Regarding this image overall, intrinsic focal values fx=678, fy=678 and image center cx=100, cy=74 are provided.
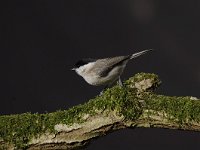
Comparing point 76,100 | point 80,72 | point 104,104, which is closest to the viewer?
point 104,104

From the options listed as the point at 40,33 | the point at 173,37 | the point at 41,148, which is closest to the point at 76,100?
the point at 40,33

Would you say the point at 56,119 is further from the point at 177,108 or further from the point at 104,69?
the point at 104,69

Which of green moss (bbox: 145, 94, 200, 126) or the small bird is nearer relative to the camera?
green moss (bbox: 145, 94, 200, 126)

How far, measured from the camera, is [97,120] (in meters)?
2.79

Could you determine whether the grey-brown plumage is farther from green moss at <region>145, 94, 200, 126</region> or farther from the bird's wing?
green moss at <region>145, 94, 200, 126</region>

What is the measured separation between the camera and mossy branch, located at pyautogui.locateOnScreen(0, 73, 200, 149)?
2.78 metres

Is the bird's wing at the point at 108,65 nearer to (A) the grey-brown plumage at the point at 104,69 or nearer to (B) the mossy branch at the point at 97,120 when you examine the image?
(A) the grey-brown plumage at the point at 104,69

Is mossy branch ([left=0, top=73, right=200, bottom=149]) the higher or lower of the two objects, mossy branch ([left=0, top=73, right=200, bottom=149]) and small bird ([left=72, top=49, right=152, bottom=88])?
the lower

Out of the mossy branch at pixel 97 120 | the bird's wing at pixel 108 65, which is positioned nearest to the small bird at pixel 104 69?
the bird's wing at pixel 108 65

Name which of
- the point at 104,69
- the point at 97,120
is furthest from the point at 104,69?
the point at 97,120

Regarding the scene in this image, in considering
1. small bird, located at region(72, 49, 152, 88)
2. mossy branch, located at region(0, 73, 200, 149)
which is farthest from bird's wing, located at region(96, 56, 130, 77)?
mossy branch, located at region(0, 73, 200, 149)

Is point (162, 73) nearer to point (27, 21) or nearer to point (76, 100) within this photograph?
point (76, 100)

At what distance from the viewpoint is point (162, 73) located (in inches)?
229

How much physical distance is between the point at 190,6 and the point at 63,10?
112 cm
